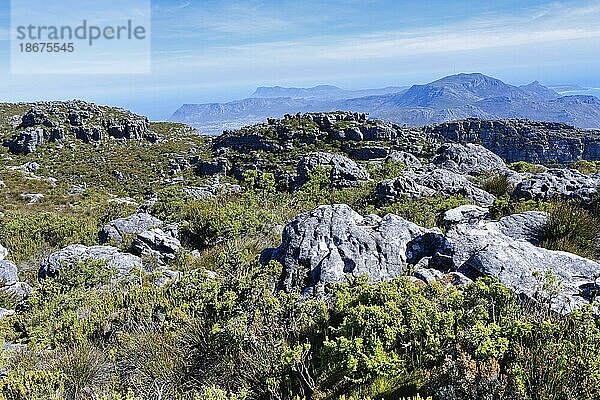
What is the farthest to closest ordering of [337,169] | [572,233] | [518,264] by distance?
[337,169] → [572,233] → [518,264]

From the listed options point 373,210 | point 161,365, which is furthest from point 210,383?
point 373,210

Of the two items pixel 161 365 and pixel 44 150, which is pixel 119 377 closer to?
pixel 161 365

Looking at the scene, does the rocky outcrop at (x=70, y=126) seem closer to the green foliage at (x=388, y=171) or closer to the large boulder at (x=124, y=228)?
the green foliage at (x=388, y=171)

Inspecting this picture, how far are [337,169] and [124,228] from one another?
22.9 m

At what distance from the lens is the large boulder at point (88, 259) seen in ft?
30.1

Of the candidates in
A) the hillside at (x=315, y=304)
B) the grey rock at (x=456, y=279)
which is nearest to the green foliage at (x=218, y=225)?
the hillside at (x=315, y=304)

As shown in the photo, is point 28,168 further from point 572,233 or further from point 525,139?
point 525,139

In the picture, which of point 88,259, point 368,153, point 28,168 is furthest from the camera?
point 368,153

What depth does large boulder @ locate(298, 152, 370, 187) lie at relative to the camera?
1247 inches

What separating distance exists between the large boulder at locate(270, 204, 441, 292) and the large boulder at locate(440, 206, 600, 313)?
540 mm

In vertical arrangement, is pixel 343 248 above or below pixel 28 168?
above

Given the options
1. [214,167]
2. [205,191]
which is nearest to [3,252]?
[205,191]

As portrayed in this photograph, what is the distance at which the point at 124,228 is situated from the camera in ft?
41.1

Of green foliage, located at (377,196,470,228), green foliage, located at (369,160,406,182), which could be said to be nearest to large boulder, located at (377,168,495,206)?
green foliage, located at (377,196,470,228)
